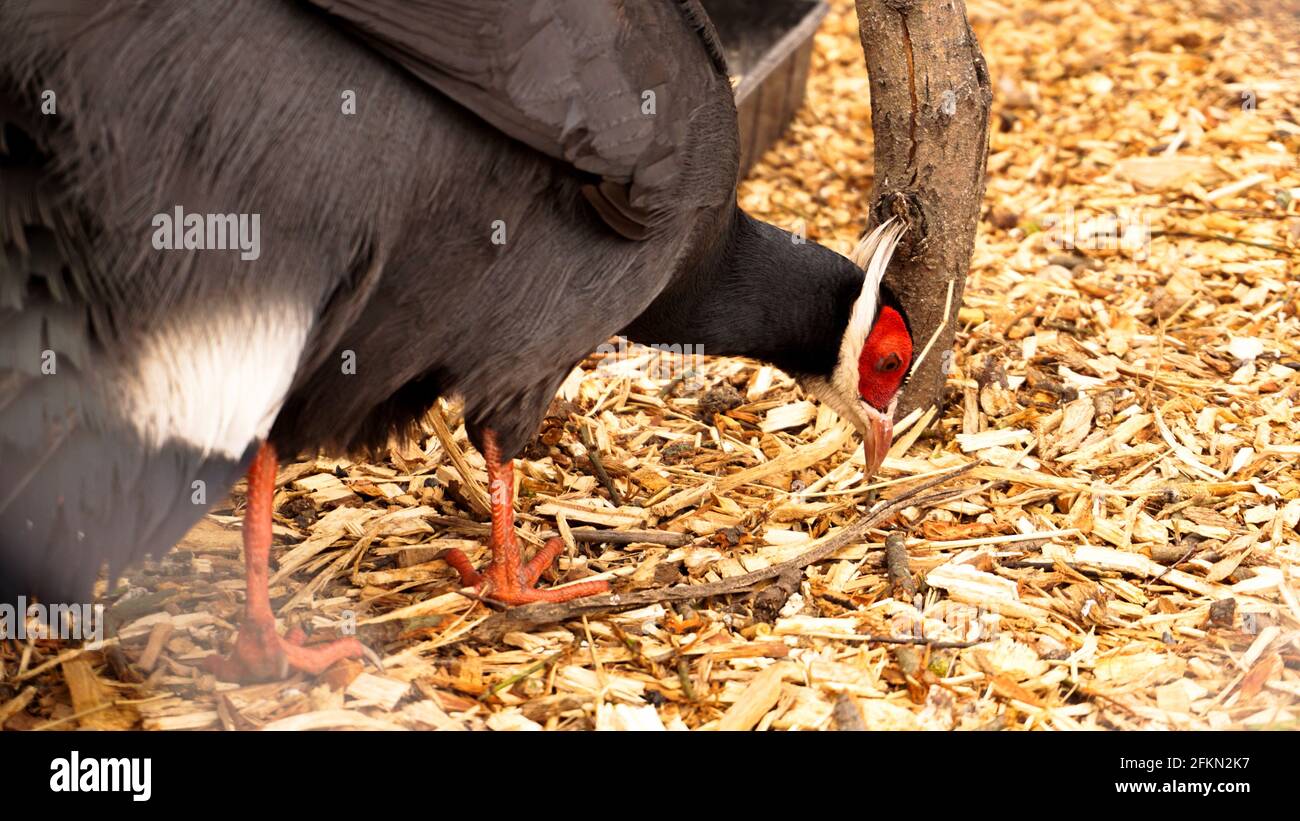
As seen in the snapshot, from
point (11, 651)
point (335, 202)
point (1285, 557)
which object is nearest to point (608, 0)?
point (335, 202)

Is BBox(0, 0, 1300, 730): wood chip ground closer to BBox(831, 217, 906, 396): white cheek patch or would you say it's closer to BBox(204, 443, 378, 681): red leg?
BBox(204, 443, 378, 681): red leg

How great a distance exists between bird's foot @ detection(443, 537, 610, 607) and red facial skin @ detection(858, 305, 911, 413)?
1143 millimetres

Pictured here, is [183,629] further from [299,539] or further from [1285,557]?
[1285,557]

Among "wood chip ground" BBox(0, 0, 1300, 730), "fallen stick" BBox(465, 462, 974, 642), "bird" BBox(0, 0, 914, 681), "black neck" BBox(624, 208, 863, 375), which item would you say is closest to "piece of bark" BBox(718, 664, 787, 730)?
"wood chip ground" BBox(0, 0, 1300, 730)

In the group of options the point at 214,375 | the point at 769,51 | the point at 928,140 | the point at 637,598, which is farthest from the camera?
the point at 769,51

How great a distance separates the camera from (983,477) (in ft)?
15.0

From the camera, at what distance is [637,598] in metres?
3.92

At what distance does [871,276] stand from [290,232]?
2042mm

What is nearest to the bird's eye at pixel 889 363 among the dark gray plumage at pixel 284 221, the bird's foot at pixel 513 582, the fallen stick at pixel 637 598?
the fallen stick at pixel 637 598

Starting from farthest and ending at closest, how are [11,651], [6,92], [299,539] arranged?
[299,539] → [11,651] → [6,92]

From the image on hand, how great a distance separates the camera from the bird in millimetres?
2963

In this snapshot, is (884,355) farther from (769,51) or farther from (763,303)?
(769,51)

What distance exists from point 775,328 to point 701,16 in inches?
42.6

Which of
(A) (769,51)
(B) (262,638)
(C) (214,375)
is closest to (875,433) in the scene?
(B) (262,638)
